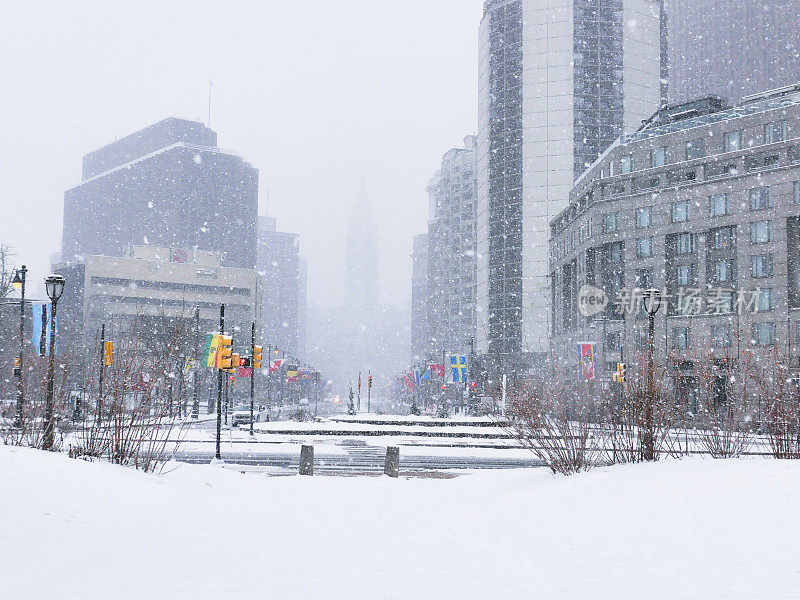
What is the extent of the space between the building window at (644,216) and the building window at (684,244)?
138 inches

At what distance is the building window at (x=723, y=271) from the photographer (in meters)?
70.9

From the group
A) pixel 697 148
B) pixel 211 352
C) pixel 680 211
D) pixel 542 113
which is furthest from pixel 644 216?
pixel 211 352

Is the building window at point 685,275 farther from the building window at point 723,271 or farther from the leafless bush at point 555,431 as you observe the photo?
the leafless bush at point 555,431

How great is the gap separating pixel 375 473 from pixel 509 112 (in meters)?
109

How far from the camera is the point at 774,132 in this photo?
225 feet

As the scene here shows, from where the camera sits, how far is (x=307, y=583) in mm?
8680

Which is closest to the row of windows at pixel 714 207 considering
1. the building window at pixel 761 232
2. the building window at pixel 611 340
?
the building window at pixel 761 232

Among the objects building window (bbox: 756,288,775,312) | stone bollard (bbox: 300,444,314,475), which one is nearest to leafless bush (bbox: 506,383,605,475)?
stone bollard (bbox: 300,444,314,475)

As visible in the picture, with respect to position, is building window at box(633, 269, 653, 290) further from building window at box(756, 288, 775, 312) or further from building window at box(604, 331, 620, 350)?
building window at box(756, 288, 775, 312)

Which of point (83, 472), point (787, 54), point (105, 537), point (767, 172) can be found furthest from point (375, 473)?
point (787, 54)

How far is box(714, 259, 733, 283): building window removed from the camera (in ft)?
233

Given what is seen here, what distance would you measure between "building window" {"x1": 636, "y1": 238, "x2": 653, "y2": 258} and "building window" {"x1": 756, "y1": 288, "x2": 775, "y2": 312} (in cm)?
1222

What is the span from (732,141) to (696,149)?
3553 mm

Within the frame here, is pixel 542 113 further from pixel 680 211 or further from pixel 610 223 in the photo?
pixel 680 211
